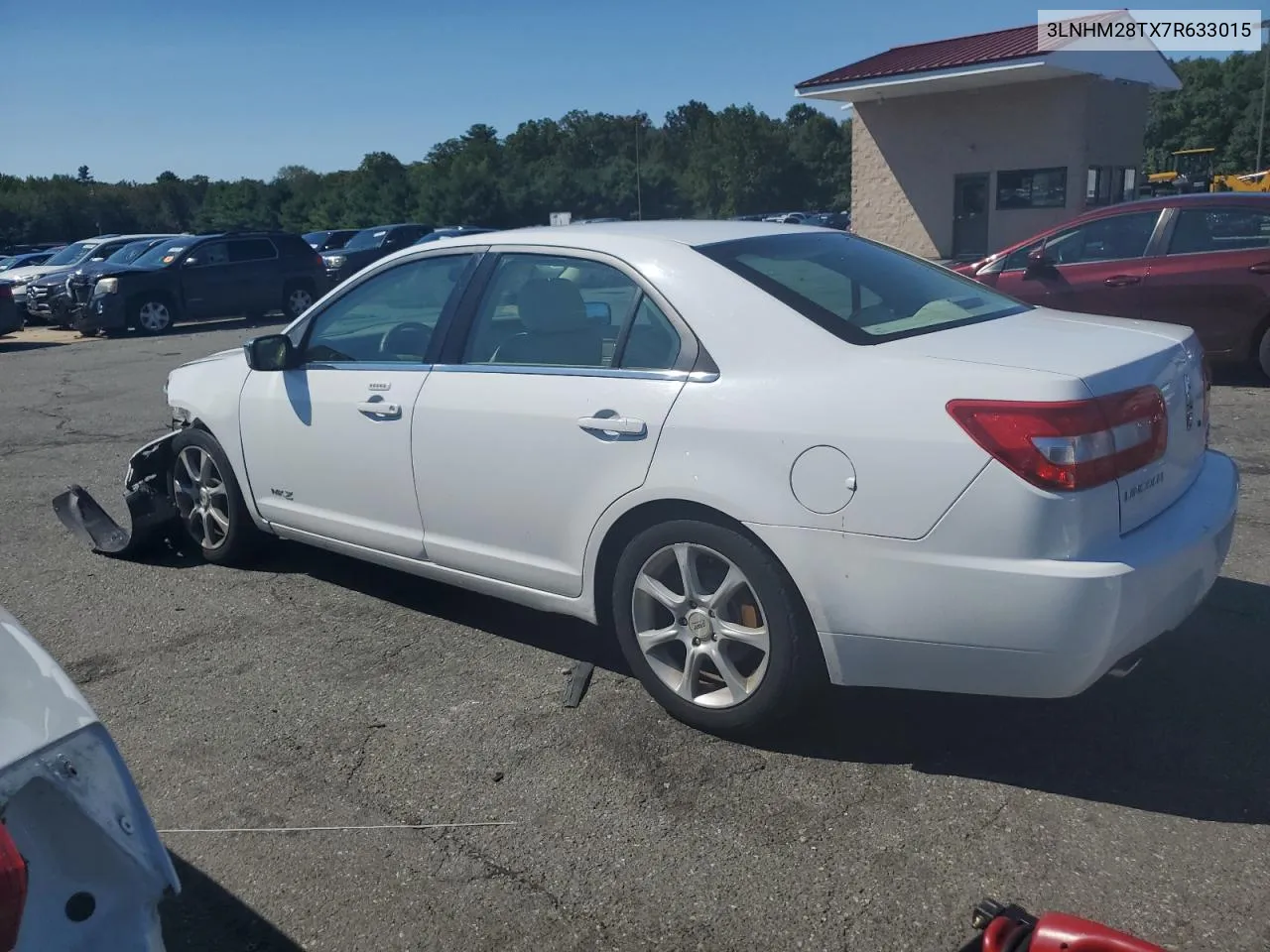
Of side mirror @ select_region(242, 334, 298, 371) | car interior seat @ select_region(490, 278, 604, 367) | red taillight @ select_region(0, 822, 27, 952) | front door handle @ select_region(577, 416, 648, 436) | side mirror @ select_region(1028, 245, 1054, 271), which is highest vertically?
car interior seat @ select_region(490, 278, 604, 367)

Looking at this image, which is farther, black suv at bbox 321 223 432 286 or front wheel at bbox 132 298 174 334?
black suv at bbox 321 223 432 286

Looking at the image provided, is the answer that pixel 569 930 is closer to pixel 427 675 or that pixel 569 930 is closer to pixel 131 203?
pixel 427 675

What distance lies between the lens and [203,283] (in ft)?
66.9

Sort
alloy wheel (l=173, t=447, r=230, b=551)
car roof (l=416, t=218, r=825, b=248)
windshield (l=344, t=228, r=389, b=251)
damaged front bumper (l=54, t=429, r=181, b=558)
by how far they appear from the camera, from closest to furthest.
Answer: car roof (l=416, t=218, r=825, b=248) → alloy wheel (l=173, t=447, r=230, b=551) → damaged front bumper (l=54, t=429, r=181, b=558) → windshield (l=344, t=228, r=389, b=251)

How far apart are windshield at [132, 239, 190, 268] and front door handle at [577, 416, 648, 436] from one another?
18.8 meters

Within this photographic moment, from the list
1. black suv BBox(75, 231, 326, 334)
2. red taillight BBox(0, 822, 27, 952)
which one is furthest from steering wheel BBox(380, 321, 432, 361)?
black suv BBox(75, 231, 326, 334)

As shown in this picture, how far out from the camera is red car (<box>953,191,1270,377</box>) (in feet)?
29.1

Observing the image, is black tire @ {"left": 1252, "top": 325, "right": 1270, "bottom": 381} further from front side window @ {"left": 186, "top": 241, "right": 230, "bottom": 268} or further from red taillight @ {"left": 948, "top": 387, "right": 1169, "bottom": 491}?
front side window @ {"left": 186, "top": 241, "right": 230, "bottom": 268}

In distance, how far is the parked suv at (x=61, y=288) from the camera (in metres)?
20.8

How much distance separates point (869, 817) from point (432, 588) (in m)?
2.64

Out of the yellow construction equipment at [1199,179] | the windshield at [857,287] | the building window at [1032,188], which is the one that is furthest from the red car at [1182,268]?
the yellow construction equipment at [1199,179]

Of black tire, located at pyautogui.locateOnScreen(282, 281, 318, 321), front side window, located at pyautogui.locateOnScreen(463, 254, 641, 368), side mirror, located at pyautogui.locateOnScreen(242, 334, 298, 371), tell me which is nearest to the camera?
front side window, located at pyautogui.locateOnScreen(463, 254, 641, 368)

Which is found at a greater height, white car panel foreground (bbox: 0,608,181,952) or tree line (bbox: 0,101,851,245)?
tree line (bbox: 0,101,851,245)

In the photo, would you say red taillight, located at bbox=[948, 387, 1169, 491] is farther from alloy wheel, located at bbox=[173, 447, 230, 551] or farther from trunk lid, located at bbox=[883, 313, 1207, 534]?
alloy wheel, located at bbox=[173, 447, 230, 551]
